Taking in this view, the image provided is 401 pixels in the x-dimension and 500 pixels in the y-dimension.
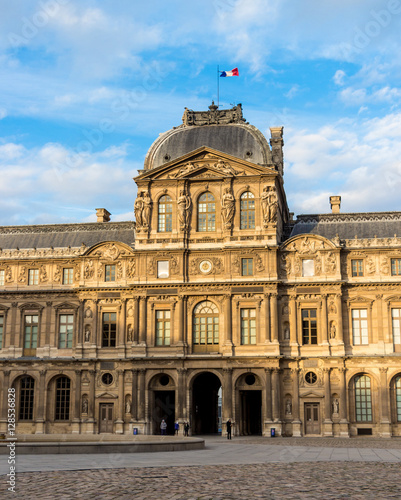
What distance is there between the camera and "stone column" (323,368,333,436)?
51.9 meters

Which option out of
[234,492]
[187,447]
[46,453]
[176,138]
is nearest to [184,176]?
[176,138]

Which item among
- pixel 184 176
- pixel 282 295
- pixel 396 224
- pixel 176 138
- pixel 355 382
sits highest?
pixel 176 138

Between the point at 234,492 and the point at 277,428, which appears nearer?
the point at 234,492

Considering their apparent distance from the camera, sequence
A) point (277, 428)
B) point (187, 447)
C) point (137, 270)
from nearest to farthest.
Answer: point (187, 447), point (277, 428), point (137, 270)

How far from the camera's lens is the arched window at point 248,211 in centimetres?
5597

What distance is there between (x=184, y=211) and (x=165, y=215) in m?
1.93

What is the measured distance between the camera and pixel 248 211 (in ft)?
184

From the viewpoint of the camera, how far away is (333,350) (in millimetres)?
53344

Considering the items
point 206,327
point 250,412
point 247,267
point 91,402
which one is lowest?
point 250,412

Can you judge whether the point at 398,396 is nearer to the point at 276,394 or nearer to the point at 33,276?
the point at 276,394

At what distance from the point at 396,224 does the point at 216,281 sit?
16397mm

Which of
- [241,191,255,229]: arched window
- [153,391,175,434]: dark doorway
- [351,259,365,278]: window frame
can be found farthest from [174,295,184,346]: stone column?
[351,259,365,278]: window frame

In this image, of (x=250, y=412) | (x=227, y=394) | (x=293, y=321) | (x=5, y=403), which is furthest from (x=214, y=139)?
(x=5, y=403)

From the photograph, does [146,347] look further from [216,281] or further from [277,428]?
[277,428]
